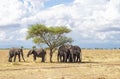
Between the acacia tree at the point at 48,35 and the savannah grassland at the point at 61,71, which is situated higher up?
the acacia tree at the point at 48,35

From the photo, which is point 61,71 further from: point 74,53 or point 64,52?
point 74,53

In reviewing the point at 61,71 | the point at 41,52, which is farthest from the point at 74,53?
the point at 61,71

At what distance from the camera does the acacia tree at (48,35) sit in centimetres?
5419

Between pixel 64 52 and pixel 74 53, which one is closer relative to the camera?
pixel 64 52

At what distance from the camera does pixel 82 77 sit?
29.0m

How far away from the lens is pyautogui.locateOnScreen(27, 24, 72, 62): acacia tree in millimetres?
54188

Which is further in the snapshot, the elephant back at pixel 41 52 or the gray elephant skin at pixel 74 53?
the elephant back at pixel 41 52

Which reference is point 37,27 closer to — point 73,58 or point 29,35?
point 29,35

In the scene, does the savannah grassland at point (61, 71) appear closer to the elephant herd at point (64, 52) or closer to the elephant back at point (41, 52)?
the elephant herd at point (64, 52)

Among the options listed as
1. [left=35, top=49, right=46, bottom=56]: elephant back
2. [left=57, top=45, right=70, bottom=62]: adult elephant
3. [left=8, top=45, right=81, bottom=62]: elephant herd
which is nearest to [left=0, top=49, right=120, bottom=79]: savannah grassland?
[left=57, top=45, right=70, bottom=62]: adult elephant

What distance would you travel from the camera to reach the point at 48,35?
179 feet

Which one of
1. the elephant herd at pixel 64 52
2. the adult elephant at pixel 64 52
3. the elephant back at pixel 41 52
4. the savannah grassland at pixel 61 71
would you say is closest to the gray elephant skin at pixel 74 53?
the elephant herd at pixel 64 52

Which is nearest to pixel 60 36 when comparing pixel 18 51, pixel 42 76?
pixel 18 51

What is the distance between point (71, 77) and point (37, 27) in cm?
2645
